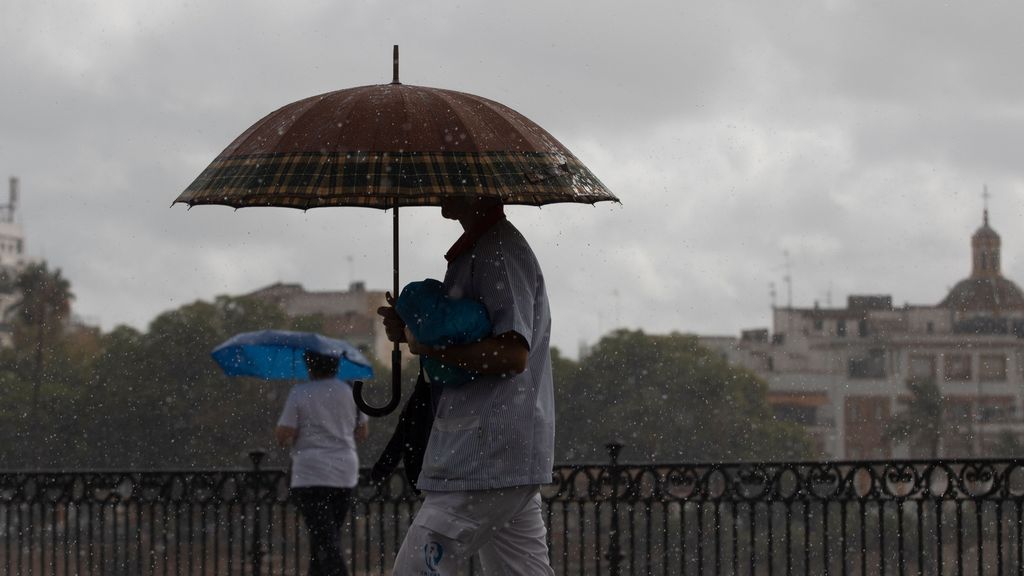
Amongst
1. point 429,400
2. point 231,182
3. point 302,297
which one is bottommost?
point 429,400

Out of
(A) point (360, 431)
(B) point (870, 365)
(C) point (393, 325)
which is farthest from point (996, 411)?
(C) point (393, 325)

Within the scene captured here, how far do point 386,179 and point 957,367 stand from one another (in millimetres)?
120981

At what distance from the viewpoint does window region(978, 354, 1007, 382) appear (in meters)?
120

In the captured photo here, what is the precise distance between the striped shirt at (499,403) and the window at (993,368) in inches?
4785

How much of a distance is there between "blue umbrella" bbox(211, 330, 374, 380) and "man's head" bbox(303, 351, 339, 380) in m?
1.81

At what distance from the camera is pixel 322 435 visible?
734 centimetres

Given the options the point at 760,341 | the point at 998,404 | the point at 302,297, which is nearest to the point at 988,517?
the point at 998,404

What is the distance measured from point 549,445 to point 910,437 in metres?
112

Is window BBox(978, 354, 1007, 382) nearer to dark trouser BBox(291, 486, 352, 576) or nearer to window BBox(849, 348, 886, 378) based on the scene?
window BBox(849, 348, 886, 378)

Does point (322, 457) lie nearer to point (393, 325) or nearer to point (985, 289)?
point (393, 325)

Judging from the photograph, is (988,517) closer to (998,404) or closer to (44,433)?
(998,404)

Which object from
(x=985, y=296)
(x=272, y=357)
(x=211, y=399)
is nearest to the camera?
(x=272, y=357)

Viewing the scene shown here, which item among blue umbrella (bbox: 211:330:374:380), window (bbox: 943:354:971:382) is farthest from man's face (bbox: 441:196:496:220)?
window (bbox: 943:354:971:382)

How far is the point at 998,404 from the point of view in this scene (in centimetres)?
11931
